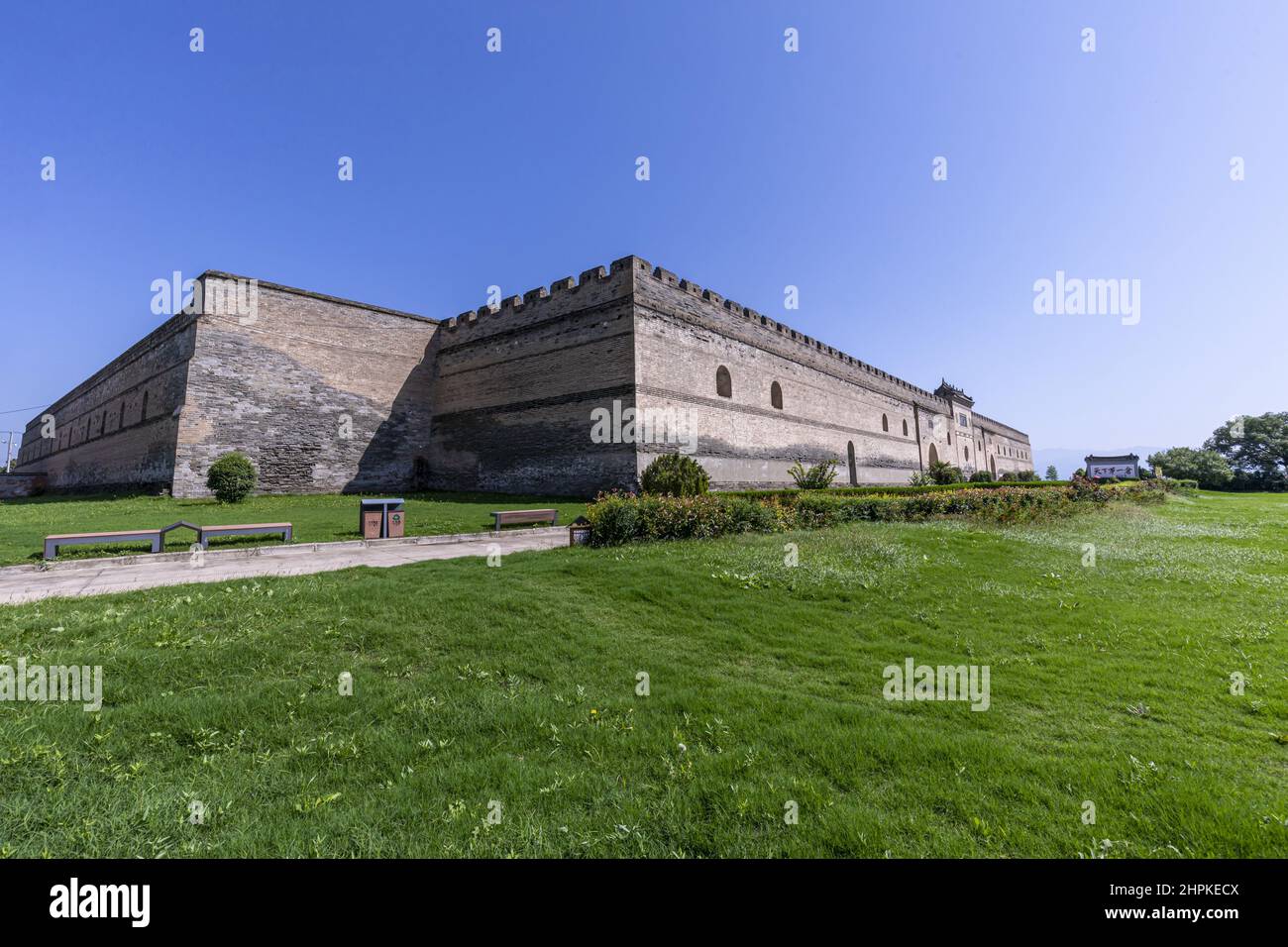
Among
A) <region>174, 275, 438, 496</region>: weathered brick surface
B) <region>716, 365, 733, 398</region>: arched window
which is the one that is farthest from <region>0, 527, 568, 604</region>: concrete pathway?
<region>174, 275, 438, 496</region>: weathered brick surface

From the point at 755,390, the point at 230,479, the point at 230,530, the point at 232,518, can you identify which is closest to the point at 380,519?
the point at 230,530

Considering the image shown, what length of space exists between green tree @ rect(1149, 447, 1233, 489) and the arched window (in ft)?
158

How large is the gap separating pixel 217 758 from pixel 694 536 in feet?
28.1

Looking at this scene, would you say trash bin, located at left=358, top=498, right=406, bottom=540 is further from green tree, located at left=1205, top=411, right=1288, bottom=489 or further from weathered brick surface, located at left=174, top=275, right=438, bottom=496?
green tree, located at left=1205, top=411, right=1288, bottom=489

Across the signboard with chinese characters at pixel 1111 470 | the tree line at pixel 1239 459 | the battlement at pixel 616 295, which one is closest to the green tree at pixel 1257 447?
the tree line at pixel 1239 459

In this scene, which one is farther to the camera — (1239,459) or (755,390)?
(1239,459)

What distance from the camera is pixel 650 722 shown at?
3695 millimetres

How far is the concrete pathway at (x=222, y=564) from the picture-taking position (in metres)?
6.73

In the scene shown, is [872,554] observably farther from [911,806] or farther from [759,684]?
[911,806]

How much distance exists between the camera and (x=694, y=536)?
35.7ft

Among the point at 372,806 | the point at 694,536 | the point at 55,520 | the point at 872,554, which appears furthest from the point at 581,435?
the point at 372,806

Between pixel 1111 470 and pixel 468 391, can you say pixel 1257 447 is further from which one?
pixel 468 391

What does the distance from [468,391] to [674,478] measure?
14.3m

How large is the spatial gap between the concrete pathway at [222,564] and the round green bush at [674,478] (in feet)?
17.9
